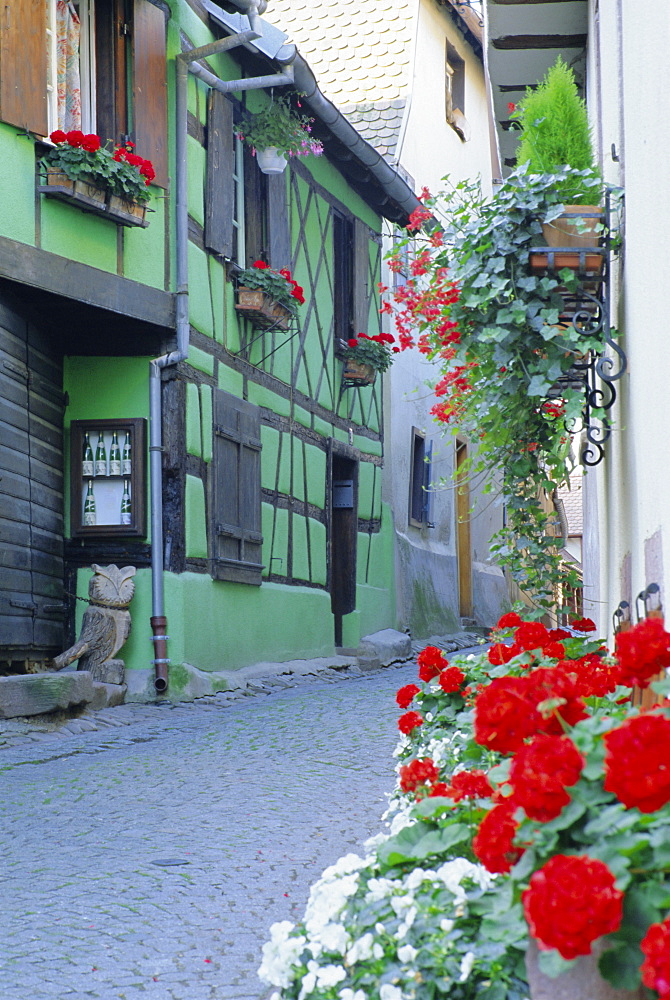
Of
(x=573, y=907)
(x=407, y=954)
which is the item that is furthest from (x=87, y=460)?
(x=573, y=907)

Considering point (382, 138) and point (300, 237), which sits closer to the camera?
point (300, 237)

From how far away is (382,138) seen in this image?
1536cm

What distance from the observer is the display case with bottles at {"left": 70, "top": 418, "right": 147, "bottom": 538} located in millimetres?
8930

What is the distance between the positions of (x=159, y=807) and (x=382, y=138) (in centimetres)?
1151

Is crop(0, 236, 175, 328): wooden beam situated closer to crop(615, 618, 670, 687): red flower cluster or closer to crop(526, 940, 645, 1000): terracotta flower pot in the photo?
crop(615, 618, 670, 687): red flower cluster

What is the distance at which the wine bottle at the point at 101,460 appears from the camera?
354 inches

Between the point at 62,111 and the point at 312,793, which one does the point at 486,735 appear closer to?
the point at 312,793

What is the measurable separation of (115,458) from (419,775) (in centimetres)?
636

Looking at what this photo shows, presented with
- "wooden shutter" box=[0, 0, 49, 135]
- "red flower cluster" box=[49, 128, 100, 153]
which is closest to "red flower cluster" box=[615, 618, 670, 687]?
"wooden shutter" box=[0, 0, 49, 135]

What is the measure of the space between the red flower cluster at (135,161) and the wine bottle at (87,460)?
1.84 metres

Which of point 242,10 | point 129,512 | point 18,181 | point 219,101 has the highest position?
point 242,10

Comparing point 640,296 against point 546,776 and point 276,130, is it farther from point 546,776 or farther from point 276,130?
point 276,130

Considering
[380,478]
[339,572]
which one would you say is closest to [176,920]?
[339,572]

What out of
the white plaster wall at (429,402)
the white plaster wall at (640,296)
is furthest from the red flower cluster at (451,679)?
the white plaster wall at (429,402)
